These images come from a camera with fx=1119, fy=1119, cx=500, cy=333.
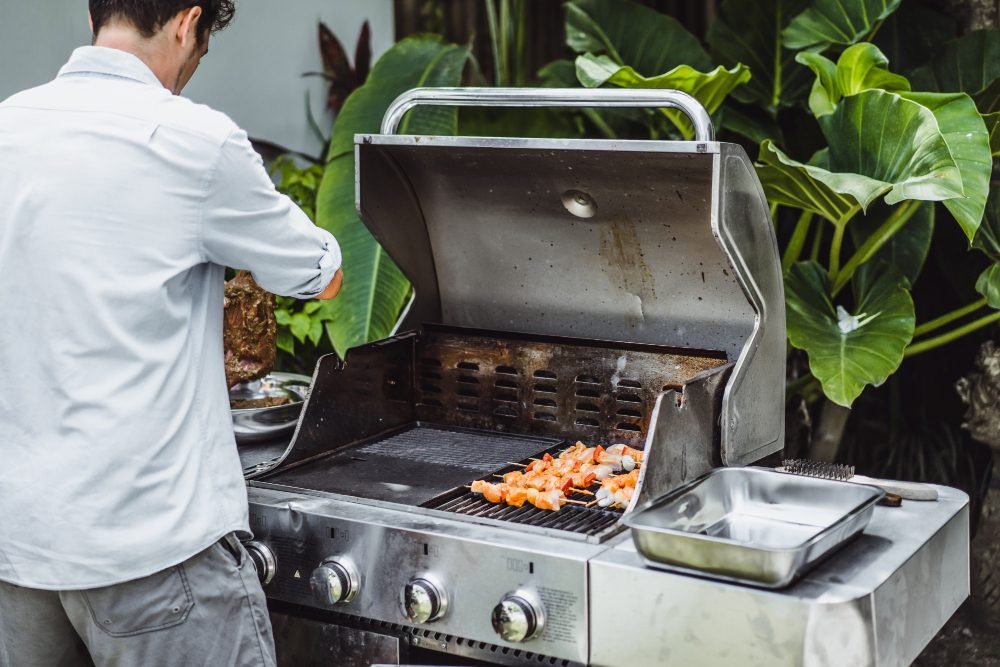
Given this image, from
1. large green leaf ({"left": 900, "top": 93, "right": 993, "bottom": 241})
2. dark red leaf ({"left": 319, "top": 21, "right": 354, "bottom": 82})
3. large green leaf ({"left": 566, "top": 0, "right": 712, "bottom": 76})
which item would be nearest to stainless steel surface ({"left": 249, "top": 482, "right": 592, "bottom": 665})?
large green leaf ({"left": 900, "top": 93, "right": 993, "bottom": 241})

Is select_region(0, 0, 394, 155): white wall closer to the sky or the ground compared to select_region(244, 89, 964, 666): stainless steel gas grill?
closer to the sky

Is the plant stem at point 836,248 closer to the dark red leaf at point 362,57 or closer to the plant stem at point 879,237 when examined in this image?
the plant stem at point 879,237

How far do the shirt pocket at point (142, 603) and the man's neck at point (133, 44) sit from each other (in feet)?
2.72

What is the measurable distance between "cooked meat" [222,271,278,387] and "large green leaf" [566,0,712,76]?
6.84 ft

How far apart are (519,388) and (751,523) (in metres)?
0.72

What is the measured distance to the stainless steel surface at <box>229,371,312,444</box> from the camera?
2617 millimetres

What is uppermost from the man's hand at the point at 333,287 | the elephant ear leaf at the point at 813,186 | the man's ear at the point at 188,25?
the man's ear at the point at 188,25

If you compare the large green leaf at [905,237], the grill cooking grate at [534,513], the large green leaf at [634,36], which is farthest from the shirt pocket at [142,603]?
the large green leaf at [634,36]

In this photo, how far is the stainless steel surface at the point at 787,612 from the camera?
1640 millimetres

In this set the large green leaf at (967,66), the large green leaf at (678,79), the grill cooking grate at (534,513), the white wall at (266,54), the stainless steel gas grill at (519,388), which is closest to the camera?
the stainless steel gas grill at (519,388)

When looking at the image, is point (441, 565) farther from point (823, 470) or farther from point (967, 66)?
point (967, 66)

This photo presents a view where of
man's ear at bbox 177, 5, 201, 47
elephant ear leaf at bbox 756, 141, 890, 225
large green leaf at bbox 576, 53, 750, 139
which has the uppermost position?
man's ear at bbox 177, 5, 201, 47

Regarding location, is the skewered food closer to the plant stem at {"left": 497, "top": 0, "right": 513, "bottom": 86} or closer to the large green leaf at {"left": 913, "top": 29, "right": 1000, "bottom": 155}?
the large green leaf at {"left": 913, "top": 29, "right": 1000, "bottom": 155}

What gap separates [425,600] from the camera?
1.91 meters
